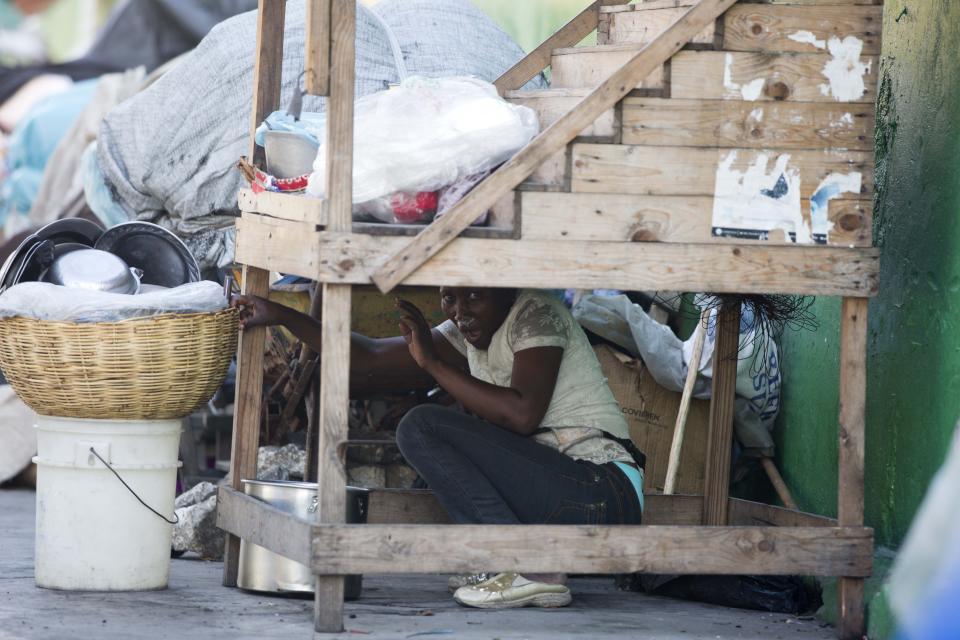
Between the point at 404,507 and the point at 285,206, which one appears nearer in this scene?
the point at 285,206

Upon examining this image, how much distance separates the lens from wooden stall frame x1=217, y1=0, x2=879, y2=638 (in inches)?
149

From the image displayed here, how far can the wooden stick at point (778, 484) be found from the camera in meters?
5.02

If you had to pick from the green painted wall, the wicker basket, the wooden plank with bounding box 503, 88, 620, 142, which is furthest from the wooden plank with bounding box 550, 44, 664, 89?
the wicker basket

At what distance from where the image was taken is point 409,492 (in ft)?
15.6

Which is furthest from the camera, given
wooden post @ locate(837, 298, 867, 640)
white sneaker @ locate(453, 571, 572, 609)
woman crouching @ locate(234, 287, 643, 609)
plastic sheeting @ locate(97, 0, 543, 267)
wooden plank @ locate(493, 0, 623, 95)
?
plastic sheeting @ locate(97, 0, 543, 267)

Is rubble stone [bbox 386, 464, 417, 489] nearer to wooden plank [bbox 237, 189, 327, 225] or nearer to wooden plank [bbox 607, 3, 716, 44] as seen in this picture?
wooden plank [bbox 237, 189, 327, 225]

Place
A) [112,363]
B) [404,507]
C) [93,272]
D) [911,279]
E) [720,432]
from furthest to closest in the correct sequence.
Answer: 1. [720,432]
2. [404,507]
3. [93,272]
4. [911,279]
5. [112,363]

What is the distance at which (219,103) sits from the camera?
6.10 metres

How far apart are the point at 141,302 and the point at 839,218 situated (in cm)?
210

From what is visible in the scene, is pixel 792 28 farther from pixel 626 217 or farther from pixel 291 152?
pixel 291 152

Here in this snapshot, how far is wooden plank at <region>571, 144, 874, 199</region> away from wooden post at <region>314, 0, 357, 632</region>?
63 centimetres

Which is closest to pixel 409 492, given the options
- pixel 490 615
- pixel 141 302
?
pixel 490 615

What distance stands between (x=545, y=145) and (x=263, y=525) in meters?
1.48

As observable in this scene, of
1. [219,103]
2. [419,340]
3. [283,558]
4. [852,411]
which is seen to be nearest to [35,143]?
[219,103]
